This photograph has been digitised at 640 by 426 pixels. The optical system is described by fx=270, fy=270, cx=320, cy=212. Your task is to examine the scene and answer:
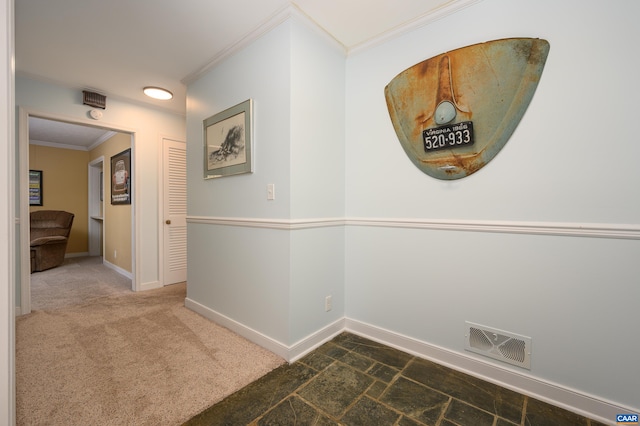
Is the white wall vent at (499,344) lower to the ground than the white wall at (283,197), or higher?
lower

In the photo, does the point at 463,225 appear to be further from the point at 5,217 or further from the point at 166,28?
the point at 166,28

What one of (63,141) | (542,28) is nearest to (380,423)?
(542,28)

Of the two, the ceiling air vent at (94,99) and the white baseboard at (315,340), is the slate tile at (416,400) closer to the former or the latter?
the white baseboard at (315,340)

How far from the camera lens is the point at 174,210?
384 cm

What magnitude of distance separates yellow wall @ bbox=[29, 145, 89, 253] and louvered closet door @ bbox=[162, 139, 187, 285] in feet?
13.3

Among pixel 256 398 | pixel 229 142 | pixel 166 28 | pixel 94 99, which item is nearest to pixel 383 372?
pixel 256 398

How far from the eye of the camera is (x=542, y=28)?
4.95 feet

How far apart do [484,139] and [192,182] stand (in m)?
2.65

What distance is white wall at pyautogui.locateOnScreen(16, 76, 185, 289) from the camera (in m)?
3.28

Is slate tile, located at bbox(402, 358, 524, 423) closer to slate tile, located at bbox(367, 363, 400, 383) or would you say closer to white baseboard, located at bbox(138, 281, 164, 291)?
slate tile, located at bbox(367, 363, 400, 383)

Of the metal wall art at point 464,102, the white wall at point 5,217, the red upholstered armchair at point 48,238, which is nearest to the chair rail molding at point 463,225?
the metal wall art at point 464,102

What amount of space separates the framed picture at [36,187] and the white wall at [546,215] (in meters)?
7.24

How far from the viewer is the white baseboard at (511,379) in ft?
4.55

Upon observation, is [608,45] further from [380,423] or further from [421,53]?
[380,423]
